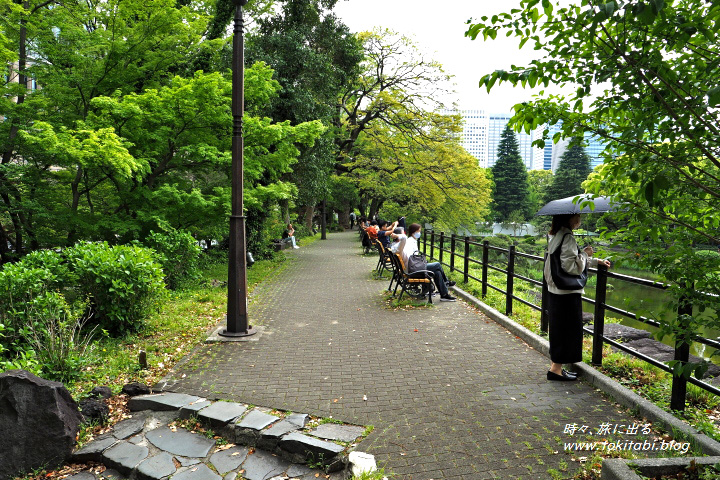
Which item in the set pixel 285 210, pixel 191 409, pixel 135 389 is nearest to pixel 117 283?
pixel 135 389

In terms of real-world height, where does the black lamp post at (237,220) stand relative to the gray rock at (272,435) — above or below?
above

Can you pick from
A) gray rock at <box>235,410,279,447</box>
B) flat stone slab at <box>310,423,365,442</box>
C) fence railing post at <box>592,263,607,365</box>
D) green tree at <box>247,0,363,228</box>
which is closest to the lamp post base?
gray rock at <box>235,410,279,447</box>

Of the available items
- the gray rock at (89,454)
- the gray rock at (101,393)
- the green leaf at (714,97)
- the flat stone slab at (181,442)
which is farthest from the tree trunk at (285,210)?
the green leaf at (714,97)

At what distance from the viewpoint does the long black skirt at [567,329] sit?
4.87m

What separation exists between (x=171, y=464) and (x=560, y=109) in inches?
152

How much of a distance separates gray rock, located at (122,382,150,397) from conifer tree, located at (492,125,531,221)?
57767 millimetres

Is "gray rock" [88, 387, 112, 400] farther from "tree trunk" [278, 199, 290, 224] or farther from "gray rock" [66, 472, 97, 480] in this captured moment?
"tree trunk" [278, 199, 290, 224]

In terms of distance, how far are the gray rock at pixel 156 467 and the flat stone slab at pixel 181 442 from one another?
0.11 metres

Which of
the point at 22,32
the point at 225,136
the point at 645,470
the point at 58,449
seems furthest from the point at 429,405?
the point at 22,32

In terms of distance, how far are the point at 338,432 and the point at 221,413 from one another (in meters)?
1.13

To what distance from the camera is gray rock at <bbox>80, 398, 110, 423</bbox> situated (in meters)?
4.10

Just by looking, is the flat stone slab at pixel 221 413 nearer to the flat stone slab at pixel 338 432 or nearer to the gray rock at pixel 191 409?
the gray rock at pixel 191 409

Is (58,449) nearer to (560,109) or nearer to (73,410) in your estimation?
(73,410)

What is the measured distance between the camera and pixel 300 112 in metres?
16.7
